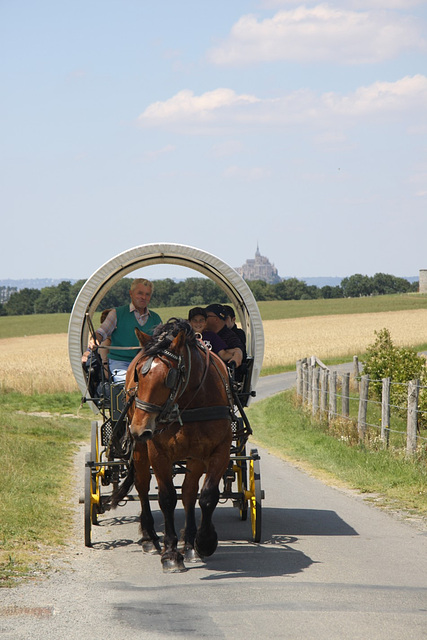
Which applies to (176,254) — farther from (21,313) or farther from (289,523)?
(21,313)

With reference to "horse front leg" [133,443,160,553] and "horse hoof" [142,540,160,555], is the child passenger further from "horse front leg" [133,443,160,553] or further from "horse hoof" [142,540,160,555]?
"horse hoof" [142,540,160,555]

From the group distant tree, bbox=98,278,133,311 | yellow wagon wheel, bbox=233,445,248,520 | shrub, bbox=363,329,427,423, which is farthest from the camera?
shrub, bbox=363,329,427,423

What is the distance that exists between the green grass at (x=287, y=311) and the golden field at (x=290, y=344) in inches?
209

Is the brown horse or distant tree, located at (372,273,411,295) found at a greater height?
distant tree, located at (372,273,411,295)

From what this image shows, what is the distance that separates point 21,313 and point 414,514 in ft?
320

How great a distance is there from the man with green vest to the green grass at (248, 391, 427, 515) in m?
3.48

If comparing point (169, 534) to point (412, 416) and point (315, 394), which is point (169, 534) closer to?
point (412, 416)

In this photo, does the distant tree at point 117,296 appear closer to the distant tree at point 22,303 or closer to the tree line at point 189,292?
the tree line at point 189,292

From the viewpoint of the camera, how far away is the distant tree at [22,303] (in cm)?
10231

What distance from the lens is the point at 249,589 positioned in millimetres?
6031

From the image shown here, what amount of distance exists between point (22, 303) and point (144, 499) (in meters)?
98.2

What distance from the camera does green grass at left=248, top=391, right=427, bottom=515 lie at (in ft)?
34.0

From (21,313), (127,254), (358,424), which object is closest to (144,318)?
(127,254)

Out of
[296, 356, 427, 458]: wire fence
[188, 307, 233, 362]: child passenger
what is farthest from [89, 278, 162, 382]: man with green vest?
[296, 356, 427, 458]: wire fence
